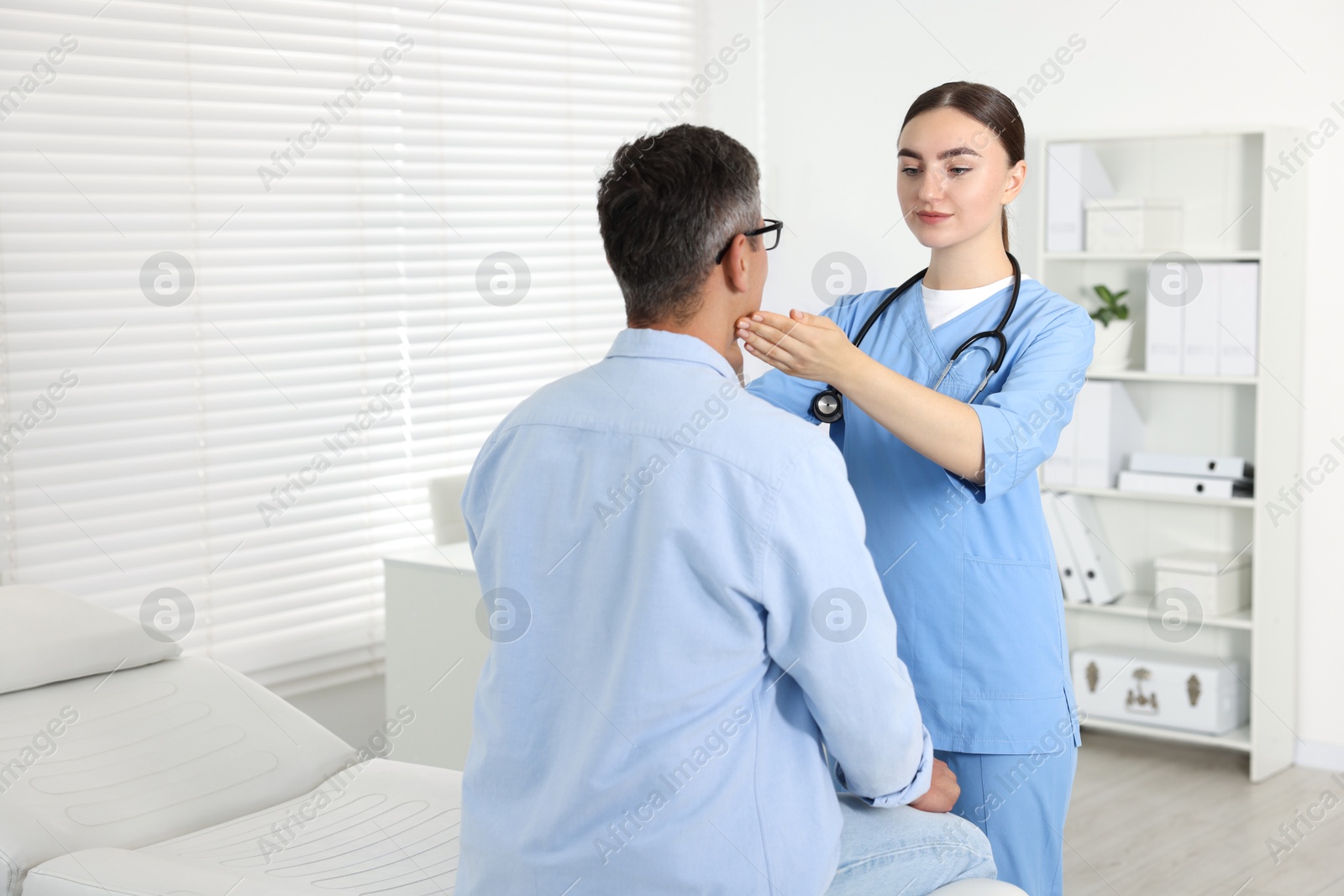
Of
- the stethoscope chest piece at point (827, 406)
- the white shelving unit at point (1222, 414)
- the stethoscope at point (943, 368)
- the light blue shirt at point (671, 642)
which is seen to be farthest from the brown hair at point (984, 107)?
the white shelving unit at point (1222, 414)

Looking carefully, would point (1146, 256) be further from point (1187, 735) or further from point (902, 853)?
point (902, 853)

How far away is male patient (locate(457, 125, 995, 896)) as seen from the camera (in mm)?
1017

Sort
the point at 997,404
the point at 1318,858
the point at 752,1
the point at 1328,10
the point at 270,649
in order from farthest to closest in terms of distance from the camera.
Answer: the point at 752,1
the point at 1328,10
the point at 270,649
the point at 1318,858
the point at 997,404

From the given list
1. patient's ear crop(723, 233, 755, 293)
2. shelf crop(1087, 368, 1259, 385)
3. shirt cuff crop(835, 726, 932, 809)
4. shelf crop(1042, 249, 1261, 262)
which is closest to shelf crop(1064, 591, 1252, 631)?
shelf crop(1087, 368, 1259, 385)

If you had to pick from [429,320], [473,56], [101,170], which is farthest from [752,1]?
[101,170]

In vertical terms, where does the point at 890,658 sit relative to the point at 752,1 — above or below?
below

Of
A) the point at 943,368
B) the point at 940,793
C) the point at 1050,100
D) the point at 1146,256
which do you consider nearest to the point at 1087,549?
the point at 1146,256

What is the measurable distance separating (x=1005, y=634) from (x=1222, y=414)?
229 cm

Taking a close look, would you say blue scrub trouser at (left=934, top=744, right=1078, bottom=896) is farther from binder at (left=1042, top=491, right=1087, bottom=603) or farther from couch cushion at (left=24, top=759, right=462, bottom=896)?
binder at (left=1042, top=491, right=1087, bottom=603)

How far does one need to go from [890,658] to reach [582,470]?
32 centimetres

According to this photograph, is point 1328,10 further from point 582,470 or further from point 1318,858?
point 582,470

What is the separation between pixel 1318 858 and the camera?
106 inches

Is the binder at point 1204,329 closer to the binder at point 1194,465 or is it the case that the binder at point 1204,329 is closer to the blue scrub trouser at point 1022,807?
the binder at point 1194,465

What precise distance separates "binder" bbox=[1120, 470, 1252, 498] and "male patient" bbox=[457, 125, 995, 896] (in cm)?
245
